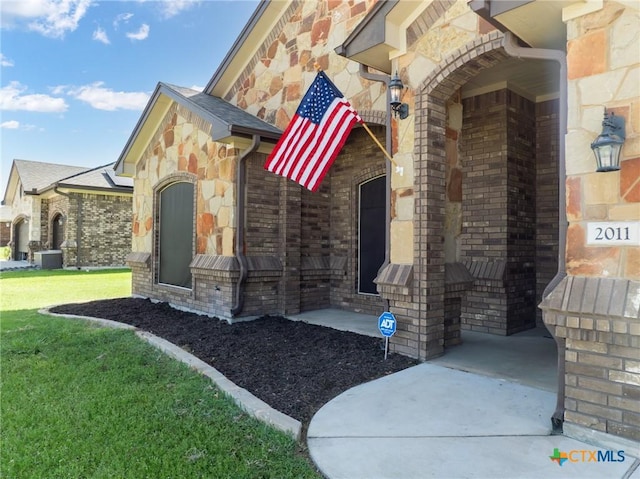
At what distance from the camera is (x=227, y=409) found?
387 cm

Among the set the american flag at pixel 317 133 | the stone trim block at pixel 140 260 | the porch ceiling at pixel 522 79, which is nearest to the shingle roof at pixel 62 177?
the stone trim block at pixel 140 260

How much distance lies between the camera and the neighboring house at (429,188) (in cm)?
317

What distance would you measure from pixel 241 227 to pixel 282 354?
2.87m

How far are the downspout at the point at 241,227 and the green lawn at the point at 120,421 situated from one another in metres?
1.95

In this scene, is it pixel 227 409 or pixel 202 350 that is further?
pixel 202 350

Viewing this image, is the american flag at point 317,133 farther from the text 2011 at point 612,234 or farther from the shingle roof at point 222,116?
the text 2011 at point 612,234

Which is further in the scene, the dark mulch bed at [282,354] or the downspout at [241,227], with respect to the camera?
the downspout at [241,227]

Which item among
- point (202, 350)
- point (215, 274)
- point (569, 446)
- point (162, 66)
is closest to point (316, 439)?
point (569, 446)

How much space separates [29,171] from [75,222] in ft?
25.9

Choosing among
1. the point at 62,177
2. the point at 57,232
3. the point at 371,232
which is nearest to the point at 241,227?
the point at 371,232

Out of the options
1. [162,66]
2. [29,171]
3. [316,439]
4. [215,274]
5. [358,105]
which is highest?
[162,66]

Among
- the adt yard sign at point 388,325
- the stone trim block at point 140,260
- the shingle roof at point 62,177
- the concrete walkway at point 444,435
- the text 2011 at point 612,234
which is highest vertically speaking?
the shingle roof at point 62,177

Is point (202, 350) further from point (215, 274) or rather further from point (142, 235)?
Result: point (142, 235)

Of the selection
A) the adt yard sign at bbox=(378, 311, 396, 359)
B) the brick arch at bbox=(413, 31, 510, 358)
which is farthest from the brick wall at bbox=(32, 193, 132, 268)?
the brick arch at bbox=(413, 31, 510, 358)
